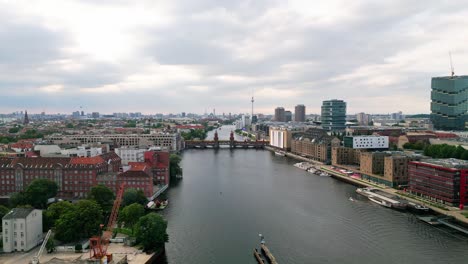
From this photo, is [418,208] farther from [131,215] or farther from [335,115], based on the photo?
[335,115]

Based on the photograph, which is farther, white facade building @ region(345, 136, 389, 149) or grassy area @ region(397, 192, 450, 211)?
white facade building @ region(345, 136, 389, 149)

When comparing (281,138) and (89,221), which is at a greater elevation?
(281,138)

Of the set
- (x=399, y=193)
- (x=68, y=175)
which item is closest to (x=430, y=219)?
(x=399, y=193)

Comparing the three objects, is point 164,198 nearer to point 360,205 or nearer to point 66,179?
point 66,179

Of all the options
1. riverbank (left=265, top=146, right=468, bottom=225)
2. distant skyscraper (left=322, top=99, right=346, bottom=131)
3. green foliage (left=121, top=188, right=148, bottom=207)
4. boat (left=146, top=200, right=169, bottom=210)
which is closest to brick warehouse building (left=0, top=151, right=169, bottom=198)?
boat (left=146, top=200, right=169, bottom=210)

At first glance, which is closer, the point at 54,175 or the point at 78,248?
the point at 78,248

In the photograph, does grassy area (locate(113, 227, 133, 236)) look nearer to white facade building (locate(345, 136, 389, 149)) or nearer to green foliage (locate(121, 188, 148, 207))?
green foliage (locate(121, 188, 148, 207))
